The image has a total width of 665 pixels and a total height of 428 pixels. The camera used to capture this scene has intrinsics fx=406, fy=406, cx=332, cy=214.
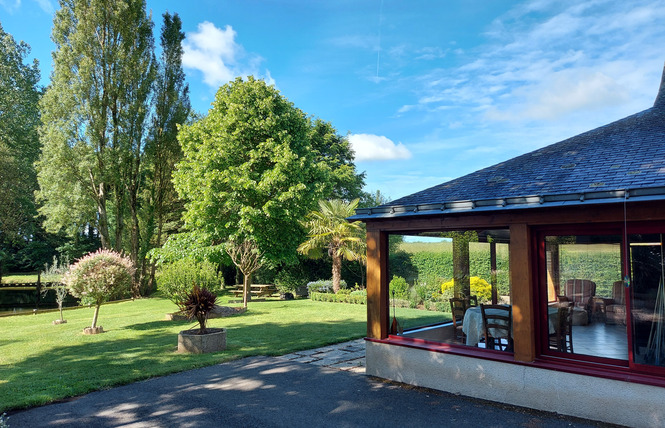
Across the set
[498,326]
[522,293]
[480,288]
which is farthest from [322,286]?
[522,293]

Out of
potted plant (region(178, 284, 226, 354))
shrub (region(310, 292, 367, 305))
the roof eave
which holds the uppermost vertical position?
the roof eave

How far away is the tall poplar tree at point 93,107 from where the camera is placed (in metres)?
23.8

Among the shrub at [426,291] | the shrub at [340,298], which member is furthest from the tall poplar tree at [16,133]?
the shrub at [426,291]

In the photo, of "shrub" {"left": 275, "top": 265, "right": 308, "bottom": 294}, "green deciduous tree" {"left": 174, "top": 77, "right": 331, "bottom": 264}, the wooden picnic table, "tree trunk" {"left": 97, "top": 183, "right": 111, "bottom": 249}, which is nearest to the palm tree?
"green deciduous tree" {"left": 174, "top": 77, "right": 331, "bottom": 264}

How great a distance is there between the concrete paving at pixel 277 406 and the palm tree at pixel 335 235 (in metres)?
13.5

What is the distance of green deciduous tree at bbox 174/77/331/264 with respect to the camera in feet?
64.3

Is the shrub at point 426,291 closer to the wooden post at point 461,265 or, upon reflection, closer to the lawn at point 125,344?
the lawn at point 125,344

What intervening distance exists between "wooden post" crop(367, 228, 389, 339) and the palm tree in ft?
43.6

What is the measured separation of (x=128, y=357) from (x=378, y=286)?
638 cm

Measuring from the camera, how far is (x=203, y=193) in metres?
20.1

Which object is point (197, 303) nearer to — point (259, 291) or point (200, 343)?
point (200, 343)

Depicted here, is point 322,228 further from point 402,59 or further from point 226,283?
point 226,283

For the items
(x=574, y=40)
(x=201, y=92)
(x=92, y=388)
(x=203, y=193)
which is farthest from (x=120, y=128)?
(x=574, y=40)

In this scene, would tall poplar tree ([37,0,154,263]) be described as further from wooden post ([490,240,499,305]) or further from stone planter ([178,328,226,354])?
wooden post ([490,240,499,305])
